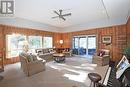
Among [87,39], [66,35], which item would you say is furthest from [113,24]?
A: [66,35]

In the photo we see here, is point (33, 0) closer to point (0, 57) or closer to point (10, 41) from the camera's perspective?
point (0, 57)

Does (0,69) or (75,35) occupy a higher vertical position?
(75,35)

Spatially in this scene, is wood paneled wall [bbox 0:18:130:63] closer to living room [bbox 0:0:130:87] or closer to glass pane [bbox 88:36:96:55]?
living room [bbox 0:0:130:87]

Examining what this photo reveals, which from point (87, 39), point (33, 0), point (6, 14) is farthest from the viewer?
point (87, 39)

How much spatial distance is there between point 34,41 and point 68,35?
11.5 ft

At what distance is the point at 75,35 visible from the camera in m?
9.82

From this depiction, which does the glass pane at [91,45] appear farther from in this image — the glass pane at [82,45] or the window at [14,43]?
the window at [14,43]

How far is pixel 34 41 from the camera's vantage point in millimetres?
8508

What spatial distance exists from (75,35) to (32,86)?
23.2 feet

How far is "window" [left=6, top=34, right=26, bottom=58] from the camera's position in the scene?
6828 millimetres

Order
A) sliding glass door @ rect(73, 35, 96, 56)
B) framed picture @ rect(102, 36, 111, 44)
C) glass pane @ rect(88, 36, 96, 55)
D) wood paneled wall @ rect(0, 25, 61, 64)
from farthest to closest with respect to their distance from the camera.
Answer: sliding glass door @ rect(73, 35, 96, 56), glass pane @ rect(88, 36, 96, 55), framed picture @ rect(102, 36, 111, 44), wood paneled wall @ rect(0, 25, 61, 64)

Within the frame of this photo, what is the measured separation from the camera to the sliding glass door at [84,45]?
8688mm

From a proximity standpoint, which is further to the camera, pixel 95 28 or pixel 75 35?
pixel 75 35

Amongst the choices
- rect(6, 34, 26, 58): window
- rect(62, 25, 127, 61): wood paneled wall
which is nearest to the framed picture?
rect(62, 25, 127, 61): wood paneled wall
